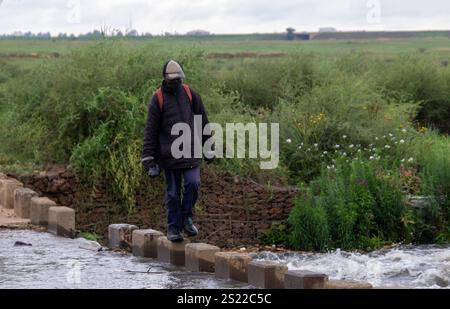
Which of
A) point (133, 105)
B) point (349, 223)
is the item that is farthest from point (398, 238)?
point (133, 105)

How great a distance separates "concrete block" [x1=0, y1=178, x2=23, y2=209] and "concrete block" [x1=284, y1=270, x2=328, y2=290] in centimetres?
840

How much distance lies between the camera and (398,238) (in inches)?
842

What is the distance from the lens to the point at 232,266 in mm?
13266

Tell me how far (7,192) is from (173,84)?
612 cm

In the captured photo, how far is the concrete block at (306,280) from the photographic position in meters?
11.7

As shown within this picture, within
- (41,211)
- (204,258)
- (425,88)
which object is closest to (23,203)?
(41,211)

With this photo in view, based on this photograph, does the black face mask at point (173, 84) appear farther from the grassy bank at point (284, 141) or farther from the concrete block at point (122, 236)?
the grassy bank at point (284, 141)

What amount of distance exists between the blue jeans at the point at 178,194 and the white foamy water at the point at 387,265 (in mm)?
2715

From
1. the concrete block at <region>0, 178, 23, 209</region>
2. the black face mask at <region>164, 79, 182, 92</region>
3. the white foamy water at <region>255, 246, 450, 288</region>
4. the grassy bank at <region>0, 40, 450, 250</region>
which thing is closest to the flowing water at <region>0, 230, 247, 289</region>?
the black face mask at <region>164, 79, 182, 92</region>

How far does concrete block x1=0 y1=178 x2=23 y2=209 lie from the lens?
19.2 m

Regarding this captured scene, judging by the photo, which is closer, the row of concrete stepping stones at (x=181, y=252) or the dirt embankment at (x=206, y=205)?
the row of concrete stepping stones at (x=181, y=252)

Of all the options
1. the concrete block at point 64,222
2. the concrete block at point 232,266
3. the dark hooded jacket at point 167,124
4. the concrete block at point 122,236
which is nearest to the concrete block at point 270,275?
the concrete block at point 232,266
